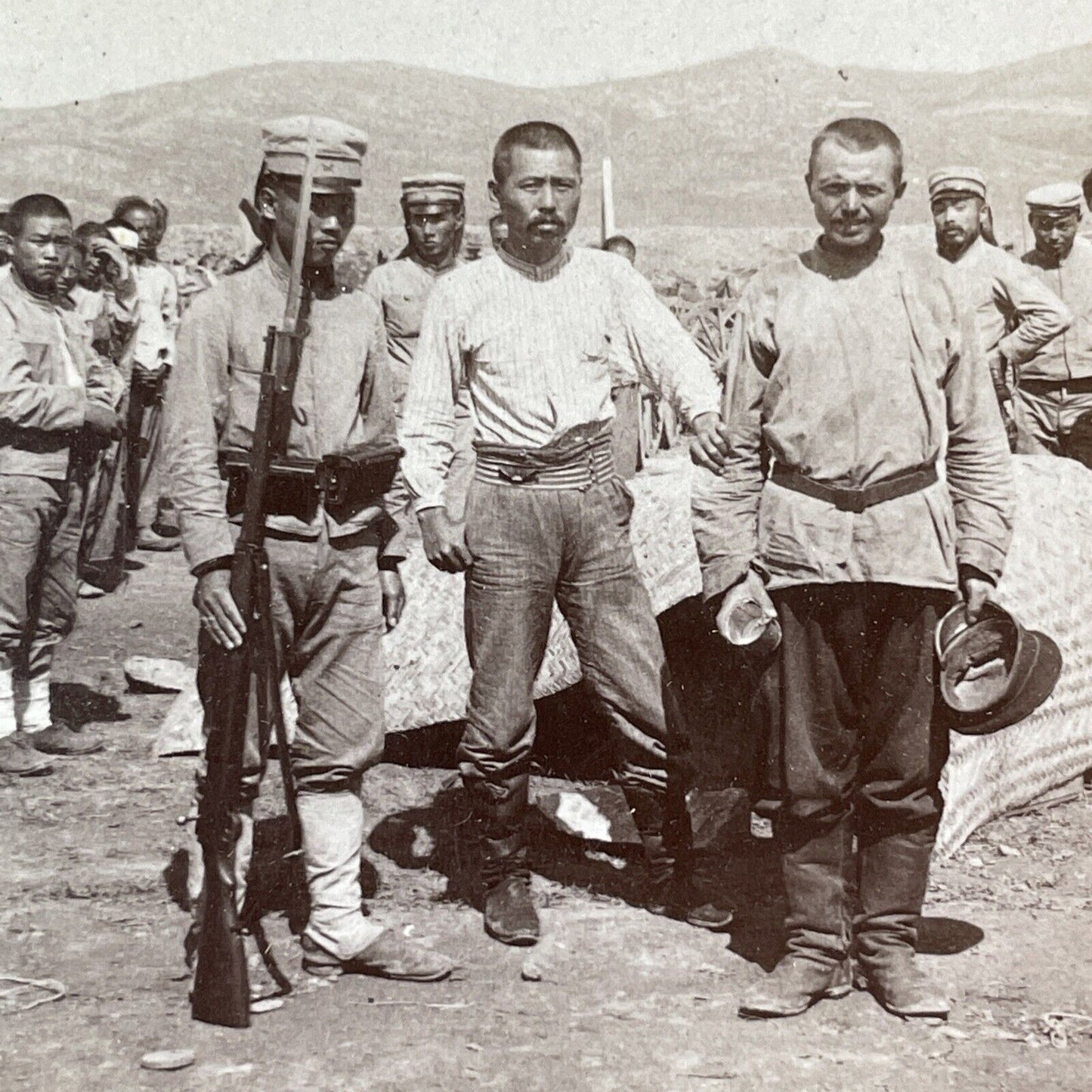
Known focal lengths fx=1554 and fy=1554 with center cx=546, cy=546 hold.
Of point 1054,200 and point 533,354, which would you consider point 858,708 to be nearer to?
point 533,354

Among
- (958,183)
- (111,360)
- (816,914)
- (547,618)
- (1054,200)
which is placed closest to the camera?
(816,914)

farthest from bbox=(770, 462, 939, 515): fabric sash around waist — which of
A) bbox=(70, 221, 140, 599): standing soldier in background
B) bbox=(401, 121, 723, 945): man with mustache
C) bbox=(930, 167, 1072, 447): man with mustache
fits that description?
bbox=(70, 221, 140, 599): standing soldier in background

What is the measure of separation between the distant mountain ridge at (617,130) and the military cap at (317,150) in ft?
84.1

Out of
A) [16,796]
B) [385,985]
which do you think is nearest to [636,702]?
[385,985]

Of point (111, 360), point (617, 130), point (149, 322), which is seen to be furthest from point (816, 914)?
point (617, 130)

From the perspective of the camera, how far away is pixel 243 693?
3.72 meters

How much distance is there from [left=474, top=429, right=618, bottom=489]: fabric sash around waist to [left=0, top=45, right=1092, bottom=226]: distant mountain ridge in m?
25.1

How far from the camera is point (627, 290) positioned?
4.36m

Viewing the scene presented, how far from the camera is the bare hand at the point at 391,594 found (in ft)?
13.5

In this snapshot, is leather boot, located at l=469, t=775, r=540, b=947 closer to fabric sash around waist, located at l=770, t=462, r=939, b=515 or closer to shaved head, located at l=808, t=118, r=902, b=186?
fabric sash around waist, located at l=770, t=462, r=939, b=515

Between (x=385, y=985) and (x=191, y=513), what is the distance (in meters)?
1.30

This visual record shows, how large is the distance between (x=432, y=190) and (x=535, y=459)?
2938mm

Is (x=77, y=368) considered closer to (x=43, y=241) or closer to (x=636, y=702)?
(x=43, y=241)

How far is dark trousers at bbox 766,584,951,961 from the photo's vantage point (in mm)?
3832
